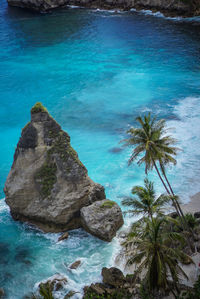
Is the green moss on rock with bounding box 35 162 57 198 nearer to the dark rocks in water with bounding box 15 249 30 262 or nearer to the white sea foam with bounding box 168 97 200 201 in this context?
the dark rocks in water with bounding box 15 249 30 262

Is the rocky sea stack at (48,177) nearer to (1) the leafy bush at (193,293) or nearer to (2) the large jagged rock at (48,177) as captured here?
(2) the large jagged rock at (48,177)

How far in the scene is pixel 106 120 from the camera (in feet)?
160

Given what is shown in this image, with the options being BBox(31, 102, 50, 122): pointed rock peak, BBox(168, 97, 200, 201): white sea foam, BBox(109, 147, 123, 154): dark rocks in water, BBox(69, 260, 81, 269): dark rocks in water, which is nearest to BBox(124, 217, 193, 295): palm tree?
BBox(69, 260, 81, 269): dark rocks in water

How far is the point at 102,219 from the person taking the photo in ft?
94.1

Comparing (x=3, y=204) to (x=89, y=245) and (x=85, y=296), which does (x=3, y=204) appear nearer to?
(x=89, y=245)

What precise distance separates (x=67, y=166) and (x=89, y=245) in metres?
6.59

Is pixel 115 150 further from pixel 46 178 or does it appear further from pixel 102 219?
pixel 102 219

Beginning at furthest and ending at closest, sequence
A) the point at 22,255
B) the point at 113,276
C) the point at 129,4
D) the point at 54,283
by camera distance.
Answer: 1. the point at 129,4
2. the point at 22,255
3. the point at 54,283
4. the point at 113,276

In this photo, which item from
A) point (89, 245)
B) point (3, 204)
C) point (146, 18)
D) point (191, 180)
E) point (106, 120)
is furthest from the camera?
point (146, 18)

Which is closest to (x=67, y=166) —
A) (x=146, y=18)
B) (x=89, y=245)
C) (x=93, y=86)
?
(x=89, y=245)

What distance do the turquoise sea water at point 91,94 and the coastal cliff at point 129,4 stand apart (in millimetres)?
2966

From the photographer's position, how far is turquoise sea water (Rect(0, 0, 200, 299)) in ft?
92.9

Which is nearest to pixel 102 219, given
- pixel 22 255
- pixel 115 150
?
pixel 22 255

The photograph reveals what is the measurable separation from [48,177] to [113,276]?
9.81 meters
